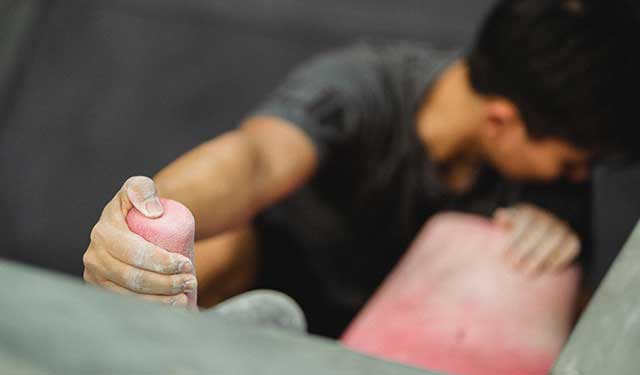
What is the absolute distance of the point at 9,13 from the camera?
1.26 metres

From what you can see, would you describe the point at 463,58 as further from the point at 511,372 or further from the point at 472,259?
the point at 511,372

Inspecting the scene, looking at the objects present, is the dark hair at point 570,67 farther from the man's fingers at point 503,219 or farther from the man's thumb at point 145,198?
the man's thumb at point 145,198

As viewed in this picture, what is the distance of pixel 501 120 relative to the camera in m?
0.88

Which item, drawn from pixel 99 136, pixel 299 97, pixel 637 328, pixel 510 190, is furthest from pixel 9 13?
pixel 637 328

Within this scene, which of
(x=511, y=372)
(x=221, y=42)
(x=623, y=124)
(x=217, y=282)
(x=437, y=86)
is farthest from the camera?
(x=221, y=42)

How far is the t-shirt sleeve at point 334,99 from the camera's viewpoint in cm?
84

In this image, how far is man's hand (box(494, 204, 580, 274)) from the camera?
2.52ft

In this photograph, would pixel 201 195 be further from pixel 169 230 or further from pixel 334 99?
pixel 334 99

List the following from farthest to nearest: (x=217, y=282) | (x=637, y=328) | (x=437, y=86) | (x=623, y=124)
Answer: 1. (x=437, y=86)
2. (x=623, y=124)
3. (x=217, y=282)
4. (x=637, y=328)

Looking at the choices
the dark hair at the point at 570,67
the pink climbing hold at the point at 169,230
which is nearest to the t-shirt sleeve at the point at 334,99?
the dark hair at the point at 570,67

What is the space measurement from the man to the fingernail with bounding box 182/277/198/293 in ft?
0.79

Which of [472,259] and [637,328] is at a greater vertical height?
[637,328]

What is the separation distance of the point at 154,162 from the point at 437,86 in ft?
1.63

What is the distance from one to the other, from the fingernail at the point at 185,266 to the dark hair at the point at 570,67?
1.64 ft
